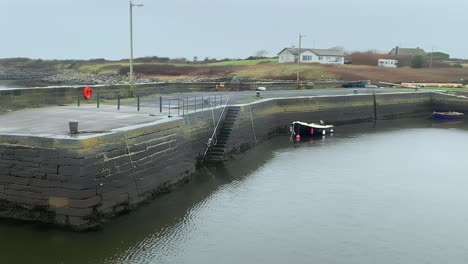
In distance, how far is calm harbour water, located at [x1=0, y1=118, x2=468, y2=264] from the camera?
42.4 feet

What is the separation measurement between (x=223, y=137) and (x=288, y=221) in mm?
10190

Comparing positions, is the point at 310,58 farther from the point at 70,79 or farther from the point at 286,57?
the point at 70,79

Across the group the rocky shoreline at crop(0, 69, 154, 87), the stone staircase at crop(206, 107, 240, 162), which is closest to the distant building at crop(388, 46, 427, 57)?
the rocky shoreline at crop(0, 69, 154, 87)

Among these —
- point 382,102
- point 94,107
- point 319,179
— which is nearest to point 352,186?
point 319,179

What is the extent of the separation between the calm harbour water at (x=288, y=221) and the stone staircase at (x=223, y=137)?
0.79 m

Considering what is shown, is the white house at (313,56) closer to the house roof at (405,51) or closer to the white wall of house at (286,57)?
the white wall of house at (286,57)

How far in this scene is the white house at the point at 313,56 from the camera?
92.6 m

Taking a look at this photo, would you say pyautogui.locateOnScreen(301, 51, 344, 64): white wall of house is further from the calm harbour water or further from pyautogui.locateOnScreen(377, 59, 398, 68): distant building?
the calm harbour water

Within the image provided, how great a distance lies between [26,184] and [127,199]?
10.3ft

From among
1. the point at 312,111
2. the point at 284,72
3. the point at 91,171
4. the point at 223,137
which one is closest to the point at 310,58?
the point at 284,72

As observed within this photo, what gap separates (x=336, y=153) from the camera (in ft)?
92.8

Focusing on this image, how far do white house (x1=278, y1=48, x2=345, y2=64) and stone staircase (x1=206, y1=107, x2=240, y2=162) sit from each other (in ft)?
220

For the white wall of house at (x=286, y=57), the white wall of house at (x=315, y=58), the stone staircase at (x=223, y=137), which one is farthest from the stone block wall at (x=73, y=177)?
the white wall of house at (x=315, y=58)

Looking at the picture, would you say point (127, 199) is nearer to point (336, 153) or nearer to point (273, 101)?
point (336, 153)
